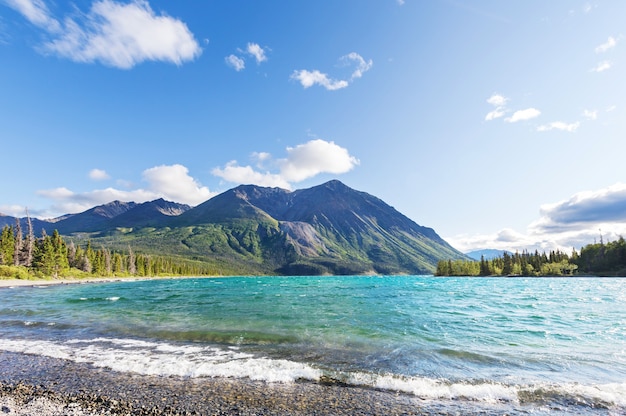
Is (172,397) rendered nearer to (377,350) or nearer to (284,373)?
(284,373)

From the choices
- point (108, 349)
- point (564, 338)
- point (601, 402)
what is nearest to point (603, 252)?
point (564, 338)

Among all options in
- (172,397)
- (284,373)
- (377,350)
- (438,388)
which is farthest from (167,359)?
(438,388)

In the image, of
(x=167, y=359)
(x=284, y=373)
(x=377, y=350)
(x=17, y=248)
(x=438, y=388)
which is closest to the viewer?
(x=438, y=388)

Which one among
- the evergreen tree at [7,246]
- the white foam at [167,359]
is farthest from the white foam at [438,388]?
the evergreen tree at [7,246]

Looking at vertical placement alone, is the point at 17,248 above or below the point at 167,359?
above

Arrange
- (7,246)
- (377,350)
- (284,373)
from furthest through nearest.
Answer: (7,246), (377,350), (284,373)

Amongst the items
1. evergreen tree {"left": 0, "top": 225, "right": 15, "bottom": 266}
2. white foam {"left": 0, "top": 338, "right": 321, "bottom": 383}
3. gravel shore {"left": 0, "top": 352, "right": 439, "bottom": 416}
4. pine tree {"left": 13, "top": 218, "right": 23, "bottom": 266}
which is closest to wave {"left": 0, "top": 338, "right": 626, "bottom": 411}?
white foam {"left": 0, "top": 338, "right": 321, "bottom": 383}

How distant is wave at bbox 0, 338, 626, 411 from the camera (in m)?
13.3

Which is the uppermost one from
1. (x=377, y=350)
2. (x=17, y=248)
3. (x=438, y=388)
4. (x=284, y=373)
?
(x=17, y=248)

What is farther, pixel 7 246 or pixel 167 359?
pixel 7 246

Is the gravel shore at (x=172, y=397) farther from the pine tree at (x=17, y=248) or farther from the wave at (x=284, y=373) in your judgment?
the pine tree at (x=17, y=248)

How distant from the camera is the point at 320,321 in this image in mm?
32344

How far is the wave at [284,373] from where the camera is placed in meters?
13.3

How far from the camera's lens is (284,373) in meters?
15.7
